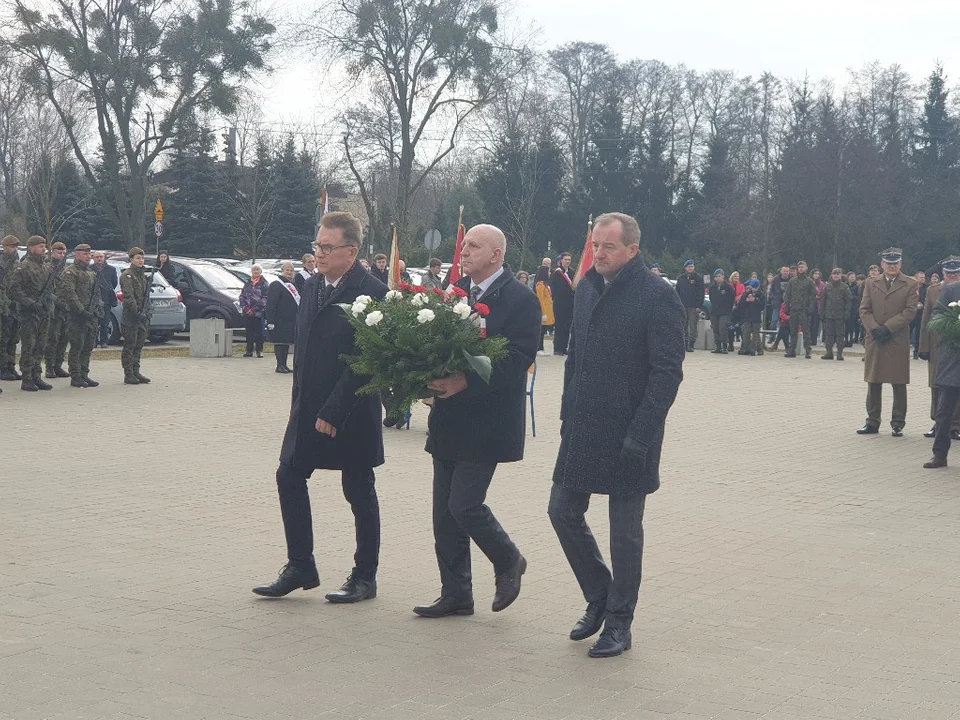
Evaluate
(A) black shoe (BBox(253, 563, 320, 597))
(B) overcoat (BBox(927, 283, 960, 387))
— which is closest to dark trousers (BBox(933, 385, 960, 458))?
(B) overcoat (BBox(927, 283, 960, 387))

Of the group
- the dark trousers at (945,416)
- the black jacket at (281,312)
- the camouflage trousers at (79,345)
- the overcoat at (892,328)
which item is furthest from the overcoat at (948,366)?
the black jacket at (281,312)

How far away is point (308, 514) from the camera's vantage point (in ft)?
22.2

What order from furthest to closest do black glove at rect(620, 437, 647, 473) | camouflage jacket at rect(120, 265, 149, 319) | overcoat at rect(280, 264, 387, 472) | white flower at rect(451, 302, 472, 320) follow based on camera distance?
camouflage jacket at rect(120, 265, 149, 319) < overcoat at rect(280, 264, 387, 472) < white flower at rect(451, 302, 472, 320) < black glove at rect(620, 437, 647, 473)

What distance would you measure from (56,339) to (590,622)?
14.9 m

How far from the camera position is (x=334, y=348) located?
6527 millimetres

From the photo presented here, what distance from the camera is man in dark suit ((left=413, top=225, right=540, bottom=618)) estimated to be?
6148mm

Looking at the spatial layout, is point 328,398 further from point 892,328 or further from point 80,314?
point 80,314

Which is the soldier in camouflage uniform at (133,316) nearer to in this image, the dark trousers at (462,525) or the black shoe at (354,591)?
the black shoe at (354,591)

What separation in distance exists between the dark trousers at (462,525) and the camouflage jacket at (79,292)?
13.6m

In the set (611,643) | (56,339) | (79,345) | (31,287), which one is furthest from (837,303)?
(611,643)

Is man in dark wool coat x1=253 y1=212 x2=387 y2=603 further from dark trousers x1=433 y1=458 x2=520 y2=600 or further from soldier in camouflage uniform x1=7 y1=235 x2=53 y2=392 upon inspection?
soldier in camouflage uniform x1=7 y1=235 x2=53 y2=392

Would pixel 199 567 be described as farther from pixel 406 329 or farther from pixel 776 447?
pixel 776 447

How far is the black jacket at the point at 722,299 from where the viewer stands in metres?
30.2

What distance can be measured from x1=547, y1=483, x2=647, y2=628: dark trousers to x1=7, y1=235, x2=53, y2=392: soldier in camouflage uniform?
535 inches
